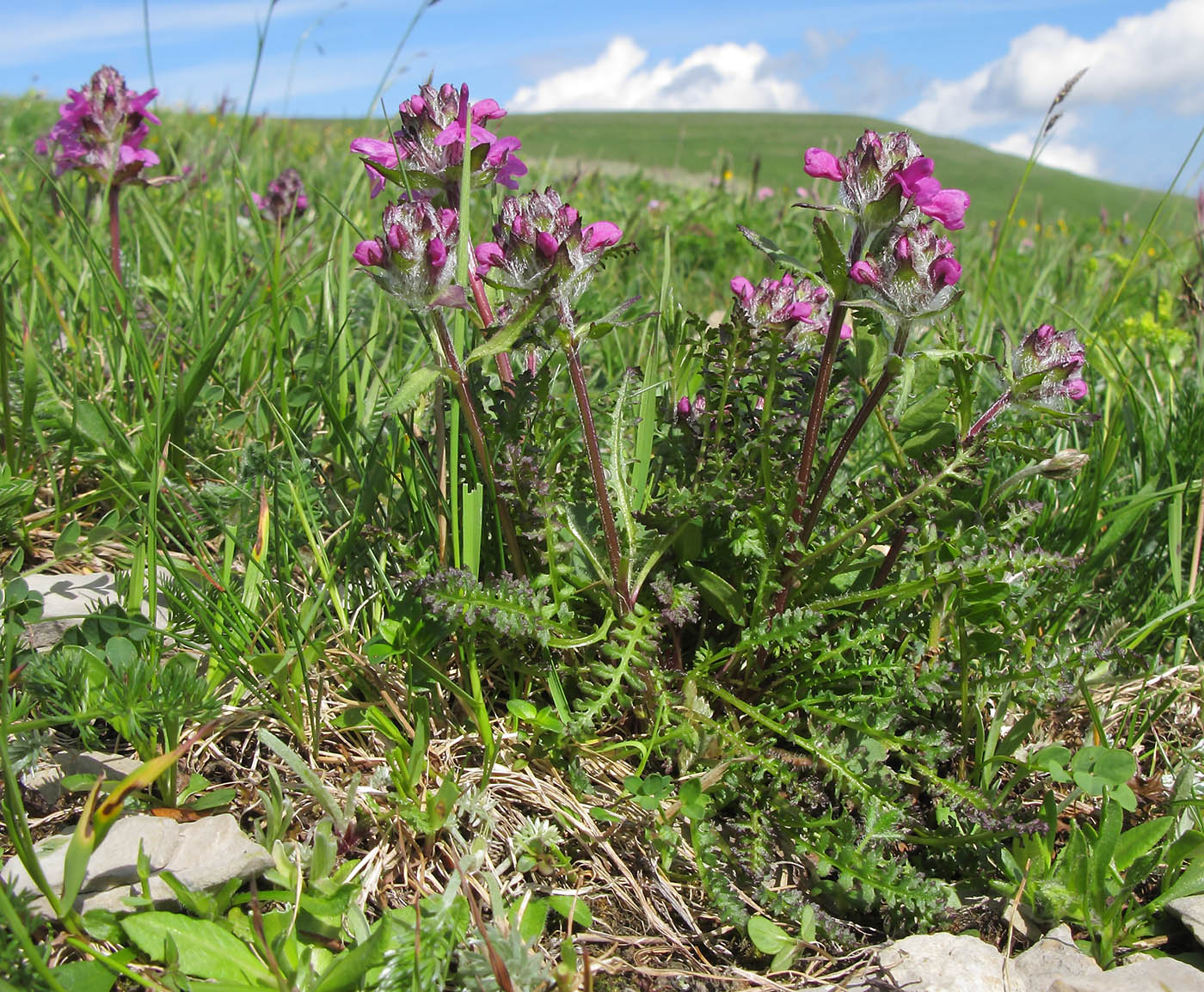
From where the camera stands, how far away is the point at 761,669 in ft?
5.88

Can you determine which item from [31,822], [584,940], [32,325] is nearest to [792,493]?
[584,940]

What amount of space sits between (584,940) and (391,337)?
75.1 inches

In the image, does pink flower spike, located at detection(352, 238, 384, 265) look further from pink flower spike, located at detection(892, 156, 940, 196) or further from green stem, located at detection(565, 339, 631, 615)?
pink flower spike, located at detection(892, 156, 940, 196)

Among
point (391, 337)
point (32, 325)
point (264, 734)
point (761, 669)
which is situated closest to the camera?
point (264, 734)

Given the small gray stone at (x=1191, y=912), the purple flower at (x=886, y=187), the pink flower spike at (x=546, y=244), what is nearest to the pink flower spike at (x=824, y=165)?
the purple flower at (x=886, y=187)

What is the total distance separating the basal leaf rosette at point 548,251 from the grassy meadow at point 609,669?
0.06 meters

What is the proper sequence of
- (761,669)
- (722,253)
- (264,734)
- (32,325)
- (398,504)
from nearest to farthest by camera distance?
1. (264,734)
2. (761,669)
3. (398,504)
4. (32,325)
5. (722,253)

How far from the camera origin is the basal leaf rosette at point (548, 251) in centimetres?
147

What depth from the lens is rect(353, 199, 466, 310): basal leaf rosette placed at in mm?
1475

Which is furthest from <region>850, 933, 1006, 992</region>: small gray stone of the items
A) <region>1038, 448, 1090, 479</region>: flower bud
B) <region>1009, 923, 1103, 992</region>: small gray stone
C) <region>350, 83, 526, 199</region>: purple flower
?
<region>350, 83, 526, 199</region>: purple flower

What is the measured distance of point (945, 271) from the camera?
143 cm

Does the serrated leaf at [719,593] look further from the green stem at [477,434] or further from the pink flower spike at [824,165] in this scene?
the pink flower spike at [824,165]

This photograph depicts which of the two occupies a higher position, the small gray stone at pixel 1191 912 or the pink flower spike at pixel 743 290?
the pink flower spike at pixel 743 290

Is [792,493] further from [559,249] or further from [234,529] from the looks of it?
[234,529]
